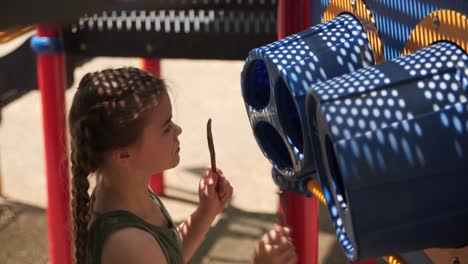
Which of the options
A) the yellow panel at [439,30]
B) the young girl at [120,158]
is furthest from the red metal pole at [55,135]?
the yellow panel at [439,30]

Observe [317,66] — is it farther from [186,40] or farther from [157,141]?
[186,40]

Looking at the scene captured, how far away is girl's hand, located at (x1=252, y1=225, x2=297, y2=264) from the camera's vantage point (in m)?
1.17

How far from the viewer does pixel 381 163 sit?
0.86 m

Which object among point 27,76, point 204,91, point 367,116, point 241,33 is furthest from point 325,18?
point 204,91

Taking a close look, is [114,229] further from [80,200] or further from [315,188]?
[315,188]

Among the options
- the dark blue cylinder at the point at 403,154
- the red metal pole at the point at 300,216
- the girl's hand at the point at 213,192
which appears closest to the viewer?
the dark blue cylinder at the point at 403,154

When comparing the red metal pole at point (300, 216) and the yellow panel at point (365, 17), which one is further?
the red metal pole at point (300, 216)

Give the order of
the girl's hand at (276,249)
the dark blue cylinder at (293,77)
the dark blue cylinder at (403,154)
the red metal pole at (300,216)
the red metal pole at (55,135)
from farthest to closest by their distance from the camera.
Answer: the red metal pole at (55,135)
the red metal pole at (300,216)
the girl's hand at (276,249)
the dark blue cylinder at (293,77)
the dark blue cylinder at (403,154)

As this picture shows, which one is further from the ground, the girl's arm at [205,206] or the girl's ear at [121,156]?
the girl's ear at [121,156]

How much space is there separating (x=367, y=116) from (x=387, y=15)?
23 cm

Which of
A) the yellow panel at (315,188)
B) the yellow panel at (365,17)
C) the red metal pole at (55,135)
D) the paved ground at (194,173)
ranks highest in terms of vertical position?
the yellow panel at (365,17)

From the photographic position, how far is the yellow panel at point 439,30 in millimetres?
917

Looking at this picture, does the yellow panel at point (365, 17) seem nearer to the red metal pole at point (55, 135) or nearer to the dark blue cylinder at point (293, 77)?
the dark blue cylinder at point (293, 77)

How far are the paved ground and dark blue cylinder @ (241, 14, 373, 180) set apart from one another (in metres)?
1.49
